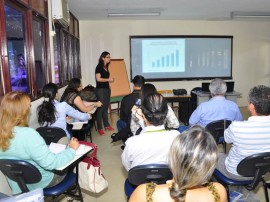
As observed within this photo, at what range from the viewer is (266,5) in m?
5.35

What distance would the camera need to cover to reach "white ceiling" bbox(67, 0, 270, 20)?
4.93 m

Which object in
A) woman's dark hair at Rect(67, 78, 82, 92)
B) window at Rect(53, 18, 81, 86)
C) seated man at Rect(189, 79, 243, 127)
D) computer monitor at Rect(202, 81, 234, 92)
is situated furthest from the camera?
computer monitor at Rect(202, 81, 234, 92)

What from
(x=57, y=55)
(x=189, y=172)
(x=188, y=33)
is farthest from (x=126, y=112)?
(x=188, y=33)

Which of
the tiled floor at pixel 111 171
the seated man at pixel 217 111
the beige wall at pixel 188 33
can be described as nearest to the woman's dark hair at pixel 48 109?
the tiled floor at pixel 111 171

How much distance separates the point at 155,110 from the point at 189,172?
0.77 metres

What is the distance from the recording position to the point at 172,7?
551cm

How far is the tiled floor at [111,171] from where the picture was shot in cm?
276

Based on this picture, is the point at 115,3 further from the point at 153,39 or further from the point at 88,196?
the point at 88,196

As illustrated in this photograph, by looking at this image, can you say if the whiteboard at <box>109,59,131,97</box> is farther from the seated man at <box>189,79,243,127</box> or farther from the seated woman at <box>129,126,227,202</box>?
the seated woman at <box>129,126,227,202</box>

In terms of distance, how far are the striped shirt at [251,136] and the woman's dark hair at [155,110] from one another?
0.60 meters

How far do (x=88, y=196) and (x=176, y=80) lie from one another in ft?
17.5

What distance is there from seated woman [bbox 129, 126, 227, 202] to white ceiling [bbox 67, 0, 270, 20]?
13.9 feet

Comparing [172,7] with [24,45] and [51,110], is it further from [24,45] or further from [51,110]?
[51,110]

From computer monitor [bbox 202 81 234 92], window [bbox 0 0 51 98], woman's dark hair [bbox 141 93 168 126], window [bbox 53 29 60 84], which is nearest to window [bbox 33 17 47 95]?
window [bbox 0 0 51 98]
